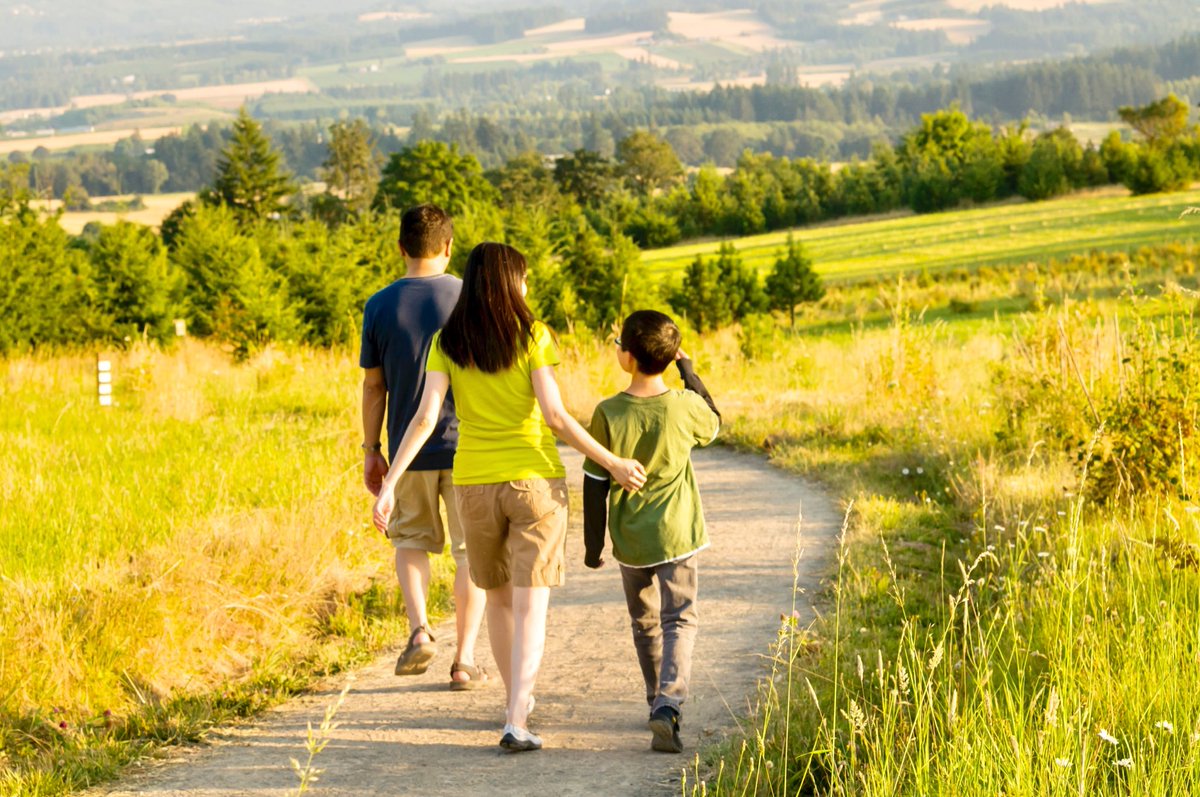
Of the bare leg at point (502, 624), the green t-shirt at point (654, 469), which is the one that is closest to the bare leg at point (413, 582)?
the bare leg at point (502, 624)

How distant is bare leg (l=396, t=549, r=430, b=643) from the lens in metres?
6.04

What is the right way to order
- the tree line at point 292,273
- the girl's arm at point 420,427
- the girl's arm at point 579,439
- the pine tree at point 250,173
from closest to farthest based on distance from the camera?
1. the girl's arm at point 579,439
2. the girl's arm at point 420,427
3. the tree line at point 292,273
4. the pine tree at point 250,173

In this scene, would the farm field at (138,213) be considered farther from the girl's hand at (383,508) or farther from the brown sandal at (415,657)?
the girl's hand at (383,508)

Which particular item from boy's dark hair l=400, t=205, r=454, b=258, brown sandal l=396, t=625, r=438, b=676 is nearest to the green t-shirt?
boy's dark hair l=400, t=205, r=454, b=258

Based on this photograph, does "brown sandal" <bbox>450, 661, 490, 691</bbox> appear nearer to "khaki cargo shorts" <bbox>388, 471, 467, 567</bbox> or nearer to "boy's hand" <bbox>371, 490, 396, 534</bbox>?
"khaki cargo shorts" <bbox>388, 471, 467, 567</bbox>

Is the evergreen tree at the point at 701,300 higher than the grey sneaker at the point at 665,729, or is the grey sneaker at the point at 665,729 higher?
the grey sneaker at the point at 665,729

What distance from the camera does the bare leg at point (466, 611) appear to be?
19.2ft

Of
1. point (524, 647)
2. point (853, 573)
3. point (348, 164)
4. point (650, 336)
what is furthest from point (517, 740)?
point (348, 164)

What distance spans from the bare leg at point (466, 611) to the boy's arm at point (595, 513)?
923 mm

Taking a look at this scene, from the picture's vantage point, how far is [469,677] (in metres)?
6.05

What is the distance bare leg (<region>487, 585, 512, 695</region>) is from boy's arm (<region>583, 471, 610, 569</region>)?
419mm

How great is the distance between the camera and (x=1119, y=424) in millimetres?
7789

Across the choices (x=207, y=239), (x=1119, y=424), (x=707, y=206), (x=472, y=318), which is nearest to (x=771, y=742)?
(x=472, y=318)

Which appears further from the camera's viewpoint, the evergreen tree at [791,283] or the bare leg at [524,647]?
the evergreen tree at [791,283]
